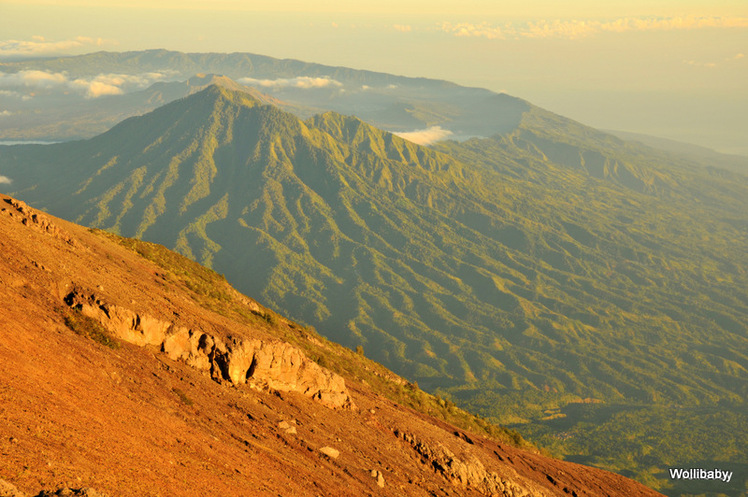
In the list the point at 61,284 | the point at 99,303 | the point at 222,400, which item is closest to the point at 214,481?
the point at 222,400

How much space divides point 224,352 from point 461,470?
24.5 meters

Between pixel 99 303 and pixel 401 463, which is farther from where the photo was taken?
pixel 401 463

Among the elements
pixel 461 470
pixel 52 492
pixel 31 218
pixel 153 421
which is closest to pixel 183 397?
pixel 153 421

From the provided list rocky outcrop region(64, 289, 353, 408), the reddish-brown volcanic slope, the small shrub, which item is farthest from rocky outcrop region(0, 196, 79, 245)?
the small shrub

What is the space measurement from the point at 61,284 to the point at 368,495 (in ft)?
92.3

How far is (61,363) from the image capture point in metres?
37.3

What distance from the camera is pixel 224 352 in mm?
47531

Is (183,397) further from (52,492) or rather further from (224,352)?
(52,492)

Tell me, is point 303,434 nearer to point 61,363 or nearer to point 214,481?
point 214,481

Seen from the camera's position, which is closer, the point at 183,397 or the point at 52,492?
the point at 52,492

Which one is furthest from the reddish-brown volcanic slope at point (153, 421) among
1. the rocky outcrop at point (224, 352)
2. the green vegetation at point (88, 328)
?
the rocky outcrop at point (224, 352)

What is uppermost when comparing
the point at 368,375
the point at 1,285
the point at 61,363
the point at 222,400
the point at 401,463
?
the point at 1,285

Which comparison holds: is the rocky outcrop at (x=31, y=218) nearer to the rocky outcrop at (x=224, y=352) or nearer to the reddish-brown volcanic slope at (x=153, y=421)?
the reddish-brown volcanic slope at (x=153, y=421)

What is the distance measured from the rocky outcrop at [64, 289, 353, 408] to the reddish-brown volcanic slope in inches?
37.4
